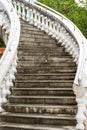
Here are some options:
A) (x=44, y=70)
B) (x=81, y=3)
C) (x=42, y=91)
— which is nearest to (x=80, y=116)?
(x=42, y=91)

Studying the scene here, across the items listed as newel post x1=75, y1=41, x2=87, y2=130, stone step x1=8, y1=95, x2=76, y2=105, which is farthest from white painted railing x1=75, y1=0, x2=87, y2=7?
newel post x1=75, y1=41, x2=87, y2=130

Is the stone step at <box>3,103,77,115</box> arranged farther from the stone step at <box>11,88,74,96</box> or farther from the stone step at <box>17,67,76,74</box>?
the stone step at <box>17,67,76,74</box>

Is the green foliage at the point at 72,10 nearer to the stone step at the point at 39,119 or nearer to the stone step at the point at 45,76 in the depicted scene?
the stone step at the point at 45,76

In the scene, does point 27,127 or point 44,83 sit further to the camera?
point 44,83

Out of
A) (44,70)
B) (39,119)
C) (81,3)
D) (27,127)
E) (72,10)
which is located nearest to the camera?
(27,127)

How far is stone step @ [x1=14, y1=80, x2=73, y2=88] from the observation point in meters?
9.84

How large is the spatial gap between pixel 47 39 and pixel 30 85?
3749 millimetres

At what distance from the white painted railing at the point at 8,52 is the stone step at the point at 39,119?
14.7 inches

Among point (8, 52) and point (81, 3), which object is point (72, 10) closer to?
point (81, 3)

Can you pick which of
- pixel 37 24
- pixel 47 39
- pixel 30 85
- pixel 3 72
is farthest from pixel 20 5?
pixel 3 72

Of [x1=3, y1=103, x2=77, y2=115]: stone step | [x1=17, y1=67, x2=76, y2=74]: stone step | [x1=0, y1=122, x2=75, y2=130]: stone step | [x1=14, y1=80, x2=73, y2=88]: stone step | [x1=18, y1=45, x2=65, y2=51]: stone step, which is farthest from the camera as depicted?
[x1=18, y1=45, x2=65, y2=51]: stone step

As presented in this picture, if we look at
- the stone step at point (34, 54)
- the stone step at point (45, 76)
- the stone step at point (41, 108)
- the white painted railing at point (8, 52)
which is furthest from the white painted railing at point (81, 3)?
the stone step at point (41, 108)

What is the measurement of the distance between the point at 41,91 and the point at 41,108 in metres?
0.87

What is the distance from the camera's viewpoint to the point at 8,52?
32.3 ft
